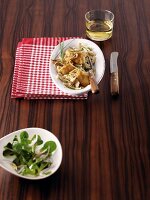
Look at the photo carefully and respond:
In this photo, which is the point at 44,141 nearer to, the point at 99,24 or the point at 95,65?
the point at 95,65

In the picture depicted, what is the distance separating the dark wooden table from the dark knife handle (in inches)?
0.6

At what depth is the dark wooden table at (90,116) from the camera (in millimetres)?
799

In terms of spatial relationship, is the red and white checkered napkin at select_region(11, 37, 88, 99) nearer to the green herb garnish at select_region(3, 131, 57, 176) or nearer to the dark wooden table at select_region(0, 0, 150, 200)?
the dark wooden table at select_region(0, 0, 150, 200)

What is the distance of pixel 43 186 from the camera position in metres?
0.80

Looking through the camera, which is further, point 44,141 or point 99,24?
point 99,24

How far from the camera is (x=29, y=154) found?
793mm

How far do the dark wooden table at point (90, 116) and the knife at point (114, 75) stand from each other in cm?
2

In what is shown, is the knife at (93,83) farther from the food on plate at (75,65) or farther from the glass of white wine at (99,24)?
the glass of white wine at (99,24)

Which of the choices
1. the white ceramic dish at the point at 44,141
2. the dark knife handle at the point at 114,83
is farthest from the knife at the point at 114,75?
the white ceramic dish at the point at 44,141

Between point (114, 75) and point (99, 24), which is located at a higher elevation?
point (99, 24)

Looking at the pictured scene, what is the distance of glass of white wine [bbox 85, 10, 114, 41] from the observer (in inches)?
43.4

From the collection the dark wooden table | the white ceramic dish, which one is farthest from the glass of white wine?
the white ceramic dish

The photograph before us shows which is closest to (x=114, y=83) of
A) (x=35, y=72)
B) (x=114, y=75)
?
(x=114, y=75)

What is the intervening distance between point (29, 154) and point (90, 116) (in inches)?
8.4
